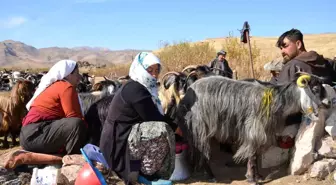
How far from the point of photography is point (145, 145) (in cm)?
480

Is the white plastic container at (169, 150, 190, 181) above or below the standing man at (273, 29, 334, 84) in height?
below

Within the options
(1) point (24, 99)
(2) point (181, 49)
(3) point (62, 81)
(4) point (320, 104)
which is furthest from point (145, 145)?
(2) point (181, 49)

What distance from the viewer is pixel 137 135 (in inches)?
188

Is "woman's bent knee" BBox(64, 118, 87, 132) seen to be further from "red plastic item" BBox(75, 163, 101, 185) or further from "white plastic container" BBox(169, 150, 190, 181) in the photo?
"white plastic container" BBox(169, 150, 190, 181)

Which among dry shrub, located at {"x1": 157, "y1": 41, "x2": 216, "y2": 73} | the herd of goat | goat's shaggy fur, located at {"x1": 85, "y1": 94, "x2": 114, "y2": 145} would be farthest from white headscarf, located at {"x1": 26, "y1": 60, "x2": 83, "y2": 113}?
dry shrub, located at {"x1": 157, "y1": 41, "x2": 216, "y2": 73}

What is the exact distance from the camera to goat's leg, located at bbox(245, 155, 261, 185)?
582 cm

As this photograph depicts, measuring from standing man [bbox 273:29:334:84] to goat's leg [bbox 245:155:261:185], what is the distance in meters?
1.18

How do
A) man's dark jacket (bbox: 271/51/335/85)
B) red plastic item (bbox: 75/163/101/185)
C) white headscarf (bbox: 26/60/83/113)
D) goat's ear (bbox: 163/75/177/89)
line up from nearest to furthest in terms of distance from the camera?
1. red plastic item (bbox: 75/163/101/185)
2. white headscarf (bbox: 26/60/83/113)
3. man's dark jacket (bbox: 271/51/335/85)
4. goat's ear (bbox: 163/75/177/89)

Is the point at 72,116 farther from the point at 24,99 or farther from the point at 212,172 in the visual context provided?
the point at 24,99

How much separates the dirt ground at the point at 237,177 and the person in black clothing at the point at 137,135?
0.99 m

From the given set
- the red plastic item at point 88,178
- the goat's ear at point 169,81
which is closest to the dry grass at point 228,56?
the goat's ear at point 169,81

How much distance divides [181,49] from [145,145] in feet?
56.8

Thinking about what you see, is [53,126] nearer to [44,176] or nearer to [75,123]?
[75,123]

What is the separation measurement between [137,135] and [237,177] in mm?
2072
